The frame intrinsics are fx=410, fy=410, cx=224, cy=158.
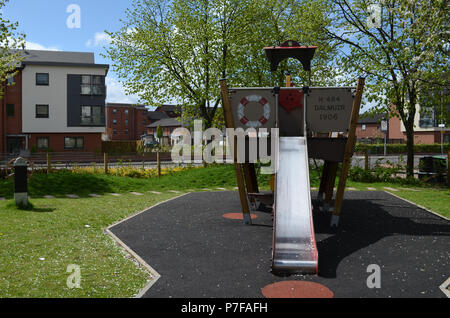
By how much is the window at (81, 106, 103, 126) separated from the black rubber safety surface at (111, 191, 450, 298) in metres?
37.8

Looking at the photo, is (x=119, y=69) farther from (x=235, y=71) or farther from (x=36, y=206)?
(x=36, y=206)

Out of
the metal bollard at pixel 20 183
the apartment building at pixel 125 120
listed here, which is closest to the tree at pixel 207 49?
the metal bollard at pixel 20 183

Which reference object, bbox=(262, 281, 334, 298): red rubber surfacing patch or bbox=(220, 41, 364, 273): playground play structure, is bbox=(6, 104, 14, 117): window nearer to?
bbox=(220, 41, 364, 273): playground play structure

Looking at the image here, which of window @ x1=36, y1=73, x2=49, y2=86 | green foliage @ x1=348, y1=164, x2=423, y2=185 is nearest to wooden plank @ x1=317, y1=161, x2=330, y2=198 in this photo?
green foliage @ x1=348, y1=164, x2=423, y2=185

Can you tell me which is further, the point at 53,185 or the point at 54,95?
the point at 54,95

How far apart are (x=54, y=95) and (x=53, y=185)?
104 ft

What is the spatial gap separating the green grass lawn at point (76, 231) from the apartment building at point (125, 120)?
254 ft

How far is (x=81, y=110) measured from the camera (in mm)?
47750

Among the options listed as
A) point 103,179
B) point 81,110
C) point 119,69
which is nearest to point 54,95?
point 81,110

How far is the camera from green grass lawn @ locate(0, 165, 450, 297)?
19.3 ft

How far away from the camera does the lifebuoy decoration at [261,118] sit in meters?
10.2

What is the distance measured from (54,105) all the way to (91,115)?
163 inches

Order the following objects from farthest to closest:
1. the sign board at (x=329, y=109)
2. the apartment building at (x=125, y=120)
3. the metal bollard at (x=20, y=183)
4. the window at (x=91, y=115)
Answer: the apartment building at (x=125, y=120) → the window at (x=91, y=115) → the metal bollard at (x=20, y=183) → the sign board at (x=329, y=109)

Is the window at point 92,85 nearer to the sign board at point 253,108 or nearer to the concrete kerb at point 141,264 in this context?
the concrete kerb at point 141,264
